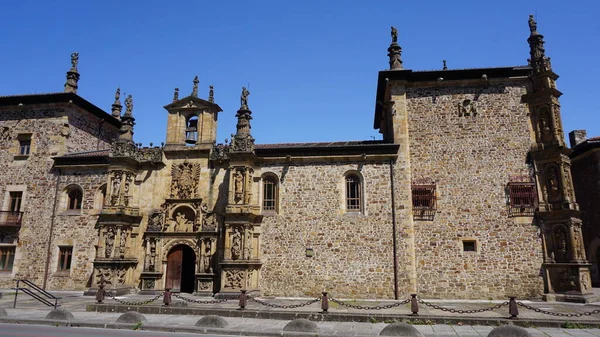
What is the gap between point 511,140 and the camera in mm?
20078

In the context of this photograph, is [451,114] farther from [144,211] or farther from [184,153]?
[144,211]

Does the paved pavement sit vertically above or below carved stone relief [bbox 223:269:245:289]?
below

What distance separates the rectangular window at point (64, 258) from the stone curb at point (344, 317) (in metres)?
8.08

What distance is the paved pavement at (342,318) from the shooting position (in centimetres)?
1173

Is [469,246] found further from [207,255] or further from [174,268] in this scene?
[174,268]

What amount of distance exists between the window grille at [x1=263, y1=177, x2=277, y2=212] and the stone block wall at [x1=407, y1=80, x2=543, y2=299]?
285 inches

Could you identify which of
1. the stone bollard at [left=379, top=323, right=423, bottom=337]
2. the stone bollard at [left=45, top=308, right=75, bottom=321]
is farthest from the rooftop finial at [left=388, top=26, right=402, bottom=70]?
the stone bollard at [left=45, top=308, right=75, bottom=321]

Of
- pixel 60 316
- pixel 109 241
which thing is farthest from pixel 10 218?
pixel 60 316

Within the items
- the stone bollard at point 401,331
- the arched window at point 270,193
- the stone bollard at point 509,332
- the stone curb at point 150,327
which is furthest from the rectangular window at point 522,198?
the stone curb at point 150,327

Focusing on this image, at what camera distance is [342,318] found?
1362 cm

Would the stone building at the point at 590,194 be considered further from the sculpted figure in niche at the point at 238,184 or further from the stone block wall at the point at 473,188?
the sculpted figure in niche at the point at 238,184

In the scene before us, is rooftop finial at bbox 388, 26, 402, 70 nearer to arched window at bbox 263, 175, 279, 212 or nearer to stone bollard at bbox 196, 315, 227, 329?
arched window at bbox 263, 175, 279, 212

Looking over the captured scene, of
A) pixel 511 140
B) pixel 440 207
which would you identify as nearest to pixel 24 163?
pixel 440 207

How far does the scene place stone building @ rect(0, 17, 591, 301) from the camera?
18.9 m
